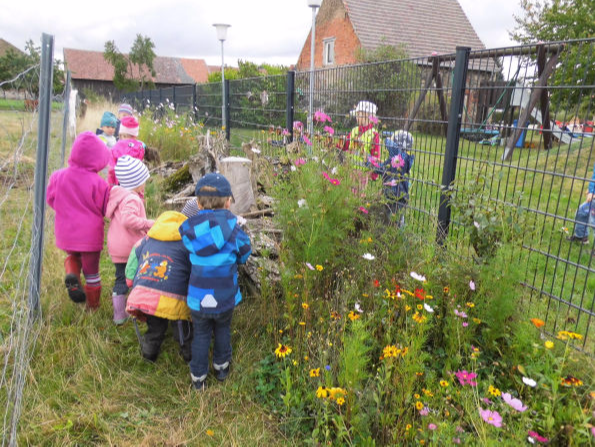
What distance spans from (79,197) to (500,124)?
3.21 metres

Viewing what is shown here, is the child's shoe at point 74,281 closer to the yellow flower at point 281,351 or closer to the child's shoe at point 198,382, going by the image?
the child's shoe at point 198,382

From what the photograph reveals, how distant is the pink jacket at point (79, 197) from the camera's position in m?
3.37

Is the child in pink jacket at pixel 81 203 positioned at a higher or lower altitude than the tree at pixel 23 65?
lower

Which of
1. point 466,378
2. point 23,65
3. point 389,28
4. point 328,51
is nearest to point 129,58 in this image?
point 328,51

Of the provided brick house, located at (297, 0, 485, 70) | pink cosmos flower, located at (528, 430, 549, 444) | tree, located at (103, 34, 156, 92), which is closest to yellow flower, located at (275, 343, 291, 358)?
pink cosmos flower, located at (528, 430, 549, 444)

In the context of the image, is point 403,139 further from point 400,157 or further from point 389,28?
point 389,28

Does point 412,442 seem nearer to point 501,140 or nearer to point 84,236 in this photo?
point 501,140

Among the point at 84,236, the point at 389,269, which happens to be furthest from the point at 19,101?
the point at 389,269

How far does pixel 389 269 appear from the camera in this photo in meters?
3.09

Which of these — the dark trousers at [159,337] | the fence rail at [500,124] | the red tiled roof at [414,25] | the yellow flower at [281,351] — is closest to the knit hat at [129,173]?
the dark trousers at [159,337]

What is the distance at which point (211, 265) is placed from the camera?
2625 mm

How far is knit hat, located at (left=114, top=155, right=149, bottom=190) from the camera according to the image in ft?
11.4

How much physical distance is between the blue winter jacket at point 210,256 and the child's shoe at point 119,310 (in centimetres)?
103

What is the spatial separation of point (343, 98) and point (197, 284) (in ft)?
10.5
